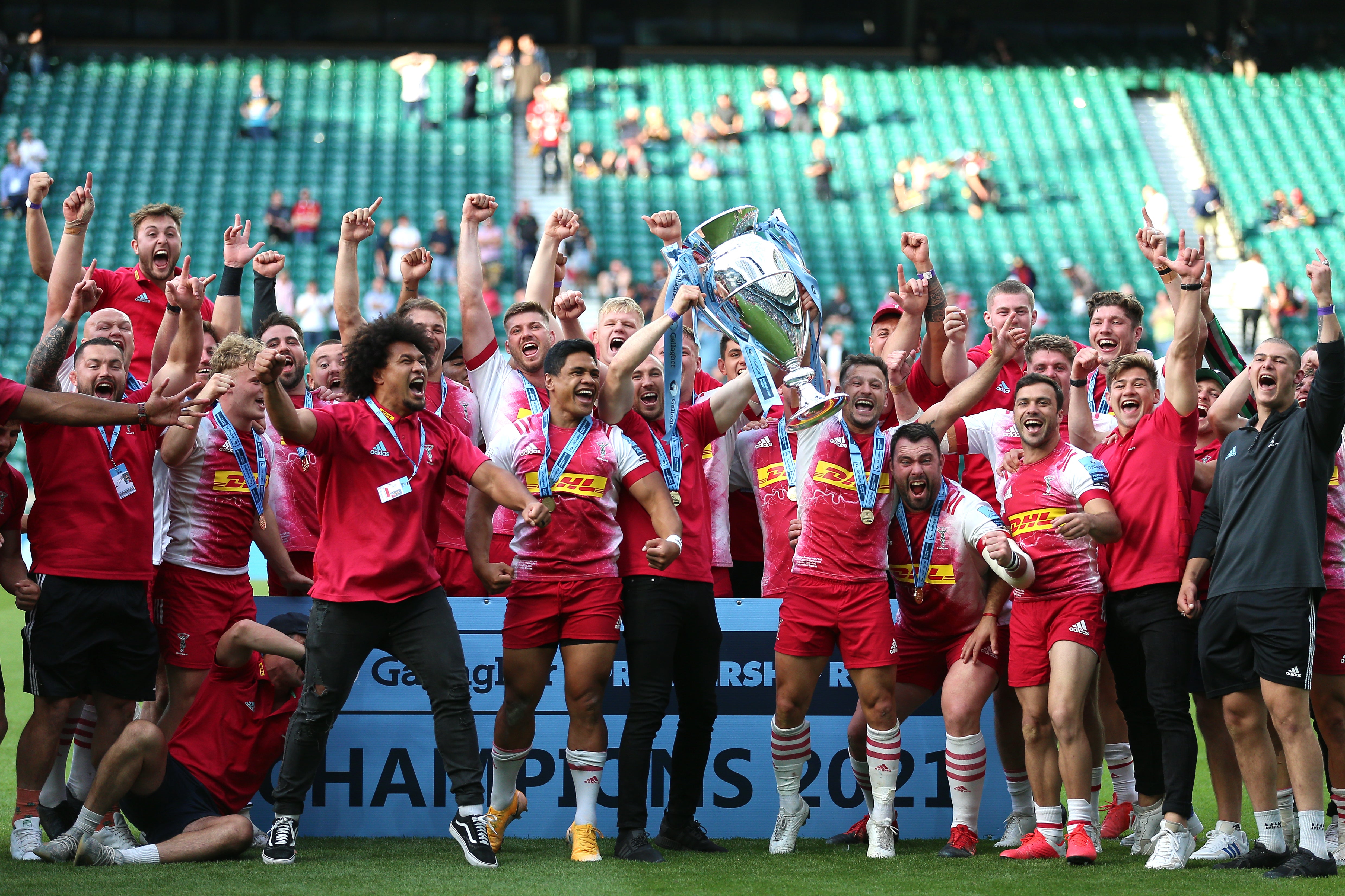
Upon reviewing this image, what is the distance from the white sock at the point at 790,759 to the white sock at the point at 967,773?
571 mm

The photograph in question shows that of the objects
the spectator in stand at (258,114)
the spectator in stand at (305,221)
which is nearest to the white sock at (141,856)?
the spectator in stand at (305,221)

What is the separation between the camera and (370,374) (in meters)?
5.29

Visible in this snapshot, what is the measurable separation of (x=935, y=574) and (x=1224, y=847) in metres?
1.45

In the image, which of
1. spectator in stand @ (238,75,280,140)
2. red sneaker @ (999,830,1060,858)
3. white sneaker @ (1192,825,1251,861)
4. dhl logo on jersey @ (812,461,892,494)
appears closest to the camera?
white sneaker @ (1192,825,1251,861)

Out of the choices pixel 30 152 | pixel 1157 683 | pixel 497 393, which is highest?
pixel 30 152

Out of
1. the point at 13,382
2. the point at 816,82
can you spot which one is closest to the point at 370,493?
the point at 13,382

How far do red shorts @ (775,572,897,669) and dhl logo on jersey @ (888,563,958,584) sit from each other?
0.76 ft

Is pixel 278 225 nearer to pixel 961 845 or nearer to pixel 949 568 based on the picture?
pixel 949 568

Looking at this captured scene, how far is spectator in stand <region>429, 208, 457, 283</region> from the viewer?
64.0 feet

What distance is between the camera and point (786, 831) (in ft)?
17.8

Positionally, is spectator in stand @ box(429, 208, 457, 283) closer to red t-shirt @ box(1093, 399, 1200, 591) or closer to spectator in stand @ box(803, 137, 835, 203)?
spectator in stand @ box(803, 137, 835, 203)

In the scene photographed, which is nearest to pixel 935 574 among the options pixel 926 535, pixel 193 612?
pixel 926 535

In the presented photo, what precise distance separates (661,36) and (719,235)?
2272 centimetres

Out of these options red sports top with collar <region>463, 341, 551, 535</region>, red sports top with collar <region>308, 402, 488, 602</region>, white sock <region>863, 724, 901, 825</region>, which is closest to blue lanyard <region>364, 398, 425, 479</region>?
red sports top with collar <region>308, 402, 488, 602</region>
